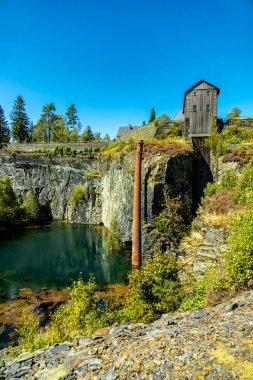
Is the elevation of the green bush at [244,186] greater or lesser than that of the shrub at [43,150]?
lesser

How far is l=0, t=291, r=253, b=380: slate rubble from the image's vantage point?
5.41 metres

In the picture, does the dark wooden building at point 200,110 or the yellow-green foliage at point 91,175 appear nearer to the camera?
the dark wooden building at point 200,110

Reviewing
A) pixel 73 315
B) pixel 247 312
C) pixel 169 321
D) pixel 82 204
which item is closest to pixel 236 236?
pixel 247 312

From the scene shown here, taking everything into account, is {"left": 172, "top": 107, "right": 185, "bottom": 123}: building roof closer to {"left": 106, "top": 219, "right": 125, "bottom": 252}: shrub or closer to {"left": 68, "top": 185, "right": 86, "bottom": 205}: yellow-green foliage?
{"left": 106, "top": 219, "right": 125, "bottom": 252}: shrub

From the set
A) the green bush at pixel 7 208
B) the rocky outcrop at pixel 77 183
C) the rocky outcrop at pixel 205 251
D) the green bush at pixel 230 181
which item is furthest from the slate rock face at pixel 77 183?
the rocky outcrop at pixel 205 251

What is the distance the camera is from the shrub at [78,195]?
4569 cm

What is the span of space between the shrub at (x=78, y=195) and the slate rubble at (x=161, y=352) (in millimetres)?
37597

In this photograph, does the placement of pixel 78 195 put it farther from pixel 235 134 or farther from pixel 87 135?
pixel 87 135

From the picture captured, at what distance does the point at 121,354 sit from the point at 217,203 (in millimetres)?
11495

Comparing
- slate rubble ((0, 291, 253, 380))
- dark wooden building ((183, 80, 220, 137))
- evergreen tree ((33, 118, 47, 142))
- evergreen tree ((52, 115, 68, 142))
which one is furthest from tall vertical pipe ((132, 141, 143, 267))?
evergreen tree ((33, 118, 47, 142))

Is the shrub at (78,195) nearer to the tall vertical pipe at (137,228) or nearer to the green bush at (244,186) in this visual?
the tall vertical pipe at (137,228)

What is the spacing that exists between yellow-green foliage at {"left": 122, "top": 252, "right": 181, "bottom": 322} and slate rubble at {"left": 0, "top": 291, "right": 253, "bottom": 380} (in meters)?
2.93

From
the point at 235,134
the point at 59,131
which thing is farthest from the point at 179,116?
the point at 59,131

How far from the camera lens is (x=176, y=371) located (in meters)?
5.38
